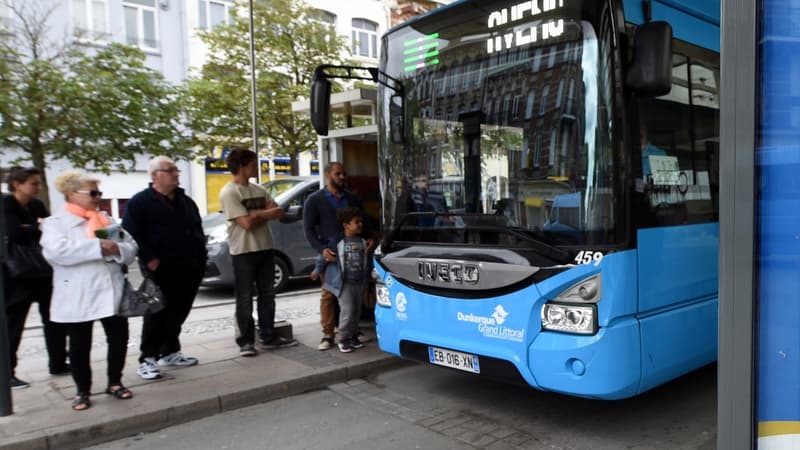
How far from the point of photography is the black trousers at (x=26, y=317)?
192 inches

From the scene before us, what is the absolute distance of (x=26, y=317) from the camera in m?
4.98

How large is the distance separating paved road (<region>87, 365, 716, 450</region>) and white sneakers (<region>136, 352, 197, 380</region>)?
0.88 metres

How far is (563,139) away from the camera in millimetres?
3607

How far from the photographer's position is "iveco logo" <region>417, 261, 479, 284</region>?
12.7 feet

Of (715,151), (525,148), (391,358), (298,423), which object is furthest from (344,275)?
(715,151)

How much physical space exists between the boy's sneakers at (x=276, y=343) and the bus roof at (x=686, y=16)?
11.2 feet

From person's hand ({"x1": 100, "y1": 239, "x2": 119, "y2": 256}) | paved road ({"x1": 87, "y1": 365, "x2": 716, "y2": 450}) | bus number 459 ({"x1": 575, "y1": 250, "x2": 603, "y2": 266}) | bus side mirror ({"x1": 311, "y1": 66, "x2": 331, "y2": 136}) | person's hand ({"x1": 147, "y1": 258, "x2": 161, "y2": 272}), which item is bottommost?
paved road ({"x1": 87, "y1": 365, "x2": 716, "y2": 450})

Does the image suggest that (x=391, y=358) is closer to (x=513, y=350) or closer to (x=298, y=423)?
(x=298, y=423)

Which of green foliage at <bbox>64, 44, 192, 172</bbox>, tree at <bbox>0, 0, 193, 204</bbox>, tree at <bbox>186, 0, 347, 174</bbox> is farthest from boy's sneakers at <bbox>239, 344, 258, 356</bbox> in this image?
tree at <bbox>186, 0, 347, 174</bbox>

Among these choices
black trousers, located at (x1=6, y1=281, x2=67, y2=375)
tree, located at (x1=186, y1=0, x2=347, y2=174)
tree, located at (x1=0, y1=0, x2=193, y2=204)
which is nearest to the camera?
black trousers, located at (x1=6, y1=281, x2=67, y2=375)

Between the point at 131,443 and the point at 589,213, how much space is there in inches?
135

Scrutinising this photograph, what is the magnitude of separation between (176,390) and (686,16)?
4.77 meters

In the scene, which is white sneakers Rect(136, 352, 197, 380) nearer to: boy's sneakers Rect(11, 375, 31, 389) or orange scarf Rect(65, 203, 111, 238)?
boy's sneakers Rect(11, 375, 31, 389)

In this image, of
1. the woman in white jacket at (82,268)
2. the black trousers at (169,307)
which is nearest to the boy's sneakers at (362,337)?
the black trousers at (169,307)
